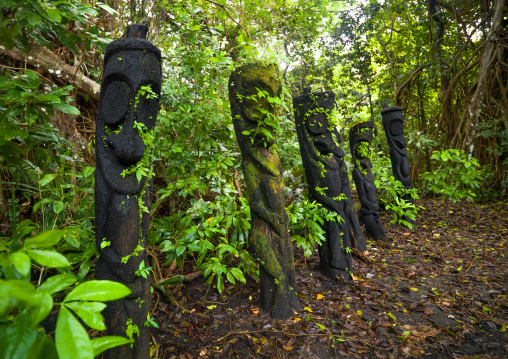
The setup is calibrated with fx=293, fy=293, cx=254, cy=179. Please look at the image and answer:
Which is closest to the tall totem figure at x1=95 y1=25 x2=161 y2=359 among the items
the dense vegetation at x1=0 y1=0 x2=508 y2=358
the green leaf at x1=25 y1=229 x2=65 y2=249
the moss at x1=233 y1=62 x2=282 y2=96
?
the dense vegetation at x1=0 y1=0 x2=508 y2=358

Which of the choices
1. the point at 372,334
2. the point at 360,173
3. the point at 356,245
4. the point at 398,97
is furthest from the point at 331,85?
the point at 372,334

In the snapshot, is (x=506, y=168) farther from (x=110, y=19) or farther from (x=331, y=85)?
(x=110, y=19)

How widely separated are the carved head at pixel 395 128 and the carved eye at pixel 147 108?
473 centimetres

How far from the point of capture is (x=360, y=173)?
4.91 m

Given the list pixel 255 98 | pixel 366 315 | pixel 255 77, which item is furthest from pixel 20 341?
pixel 366 315

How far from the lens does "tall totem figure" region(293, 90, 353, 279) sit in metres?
3.23

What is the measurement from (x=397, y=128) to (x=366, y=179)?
1.33 meters

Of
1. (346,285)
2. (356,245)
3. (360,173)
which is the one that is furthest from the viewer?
(360,173)

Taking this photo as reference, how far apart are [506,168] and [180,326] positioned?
763cm

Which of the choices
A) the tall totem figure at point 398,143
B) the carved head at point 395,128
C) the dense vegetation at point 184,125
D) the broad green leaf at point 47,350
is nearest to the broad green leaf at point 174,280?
the dense vegetation at point 184,125

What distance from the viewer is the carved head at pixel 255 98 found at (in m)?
2.53

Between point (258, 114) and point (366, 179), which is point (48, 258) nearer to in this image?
point (258, 114)

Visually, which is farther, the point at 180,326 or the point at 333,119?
the point at 333,119

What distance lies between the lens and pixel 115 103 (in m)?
1.83
